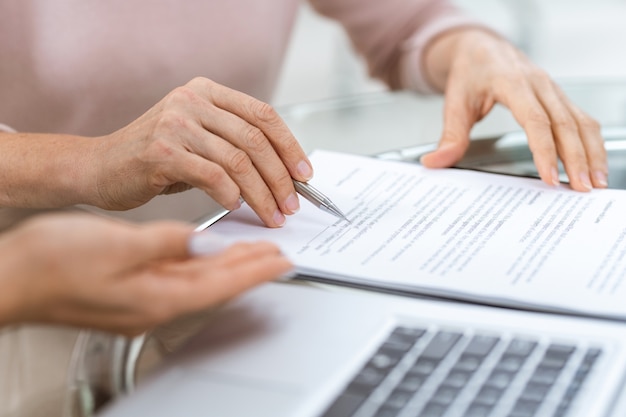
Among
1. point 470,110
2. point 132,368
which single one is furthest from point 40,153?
point 470,110

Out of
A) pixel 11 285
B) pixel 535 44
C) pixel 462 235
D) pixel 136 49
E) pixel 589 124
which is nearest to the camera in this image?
pixel 11 285

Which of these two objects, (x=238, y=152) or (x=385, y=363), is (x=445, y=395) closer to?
(x=385, y=363)

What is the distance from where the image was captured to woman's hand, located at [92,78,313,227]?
0.68m

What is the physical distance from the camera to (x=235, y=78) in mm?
1129

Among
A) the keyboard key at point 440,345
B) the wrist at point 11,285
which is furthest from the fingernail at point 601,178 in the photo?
the wrist at point 11,285

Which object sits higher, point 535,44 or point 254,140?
point 254,140

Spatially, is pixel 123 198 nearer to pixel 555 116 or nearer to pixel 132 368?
pixel 132 368

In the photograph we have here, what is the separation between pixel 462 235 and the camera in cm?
66

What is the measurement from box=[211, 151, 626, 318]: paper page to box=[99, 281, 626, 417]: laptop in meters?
0.04

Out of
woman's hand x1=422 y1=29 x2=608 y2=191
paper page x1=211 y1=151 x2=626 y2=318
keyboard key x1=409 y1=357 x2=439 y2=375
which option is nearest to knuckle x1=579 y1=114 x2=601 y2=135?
woman's hand x1=422 y1=29 x2=608 y2=191

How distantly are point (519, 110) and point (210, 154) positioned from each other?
38 cm

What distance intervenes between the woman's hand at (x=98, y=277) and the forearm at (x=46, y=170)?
324 millimetres

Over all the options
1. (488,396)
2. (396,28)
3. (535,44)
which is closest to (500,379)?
(488,396)

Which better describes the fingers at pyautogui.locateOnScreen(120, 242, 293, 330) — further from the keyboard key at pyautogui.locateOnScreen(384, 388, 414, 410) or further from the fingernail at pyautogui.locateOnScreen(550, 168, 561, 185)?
the fingernail at pyautogui.locateOnScreen(550, 168, 561, 185)
